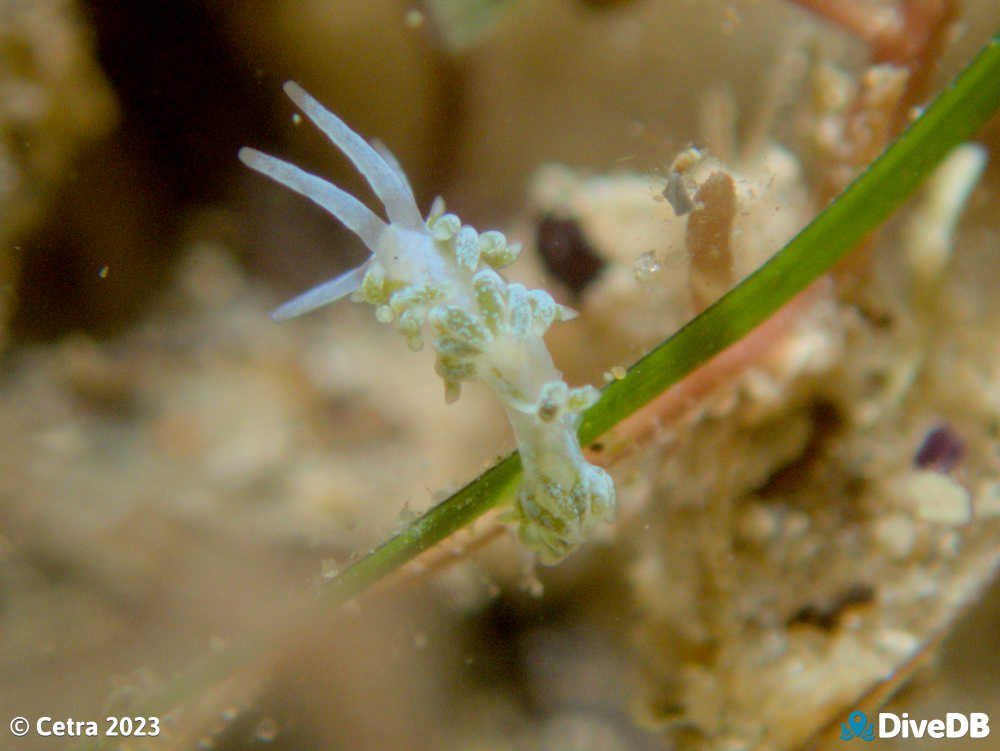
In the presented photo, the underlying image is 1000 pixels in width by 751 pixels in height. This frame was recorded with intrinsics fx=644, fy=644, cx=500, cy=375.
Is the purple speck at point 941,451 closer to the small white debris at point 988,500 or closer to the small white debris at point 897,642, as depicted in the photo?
the small white debris at point 988,500

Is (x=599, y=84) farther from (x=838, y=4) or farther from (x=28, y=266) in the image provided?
(x=28, y=266)

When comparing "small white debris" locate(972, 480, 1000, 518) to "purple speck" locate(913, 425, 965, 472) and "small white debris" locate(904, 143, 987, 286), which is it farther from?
"small white debris" locate(904, 143, 987, 286)

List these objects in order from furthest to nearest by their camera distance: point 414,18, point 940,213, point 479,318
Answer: point 414,18 → point 940,213 → point 479,318

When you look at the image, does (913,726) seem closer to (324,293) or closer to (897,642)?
(897,642)

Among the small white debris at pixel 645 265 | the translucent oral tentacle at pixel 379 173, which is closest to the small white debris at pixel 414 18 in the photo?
the translucent oral tentacle at pixel 379 173

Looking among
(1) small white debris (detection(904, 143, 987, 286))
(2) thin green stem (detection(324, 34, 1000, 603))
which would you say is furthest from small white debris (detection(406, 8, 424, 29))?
(1) small white debris (detection(904, 143, 987, 286))

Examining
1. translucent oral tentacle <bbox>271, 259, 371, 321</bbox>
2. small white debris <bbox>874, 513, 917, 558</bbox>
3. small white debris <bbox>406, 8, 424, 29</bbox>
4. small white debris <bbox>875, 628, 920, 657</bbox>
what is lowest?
small white debris <bbox>875, 628, 920, 657</bbox>

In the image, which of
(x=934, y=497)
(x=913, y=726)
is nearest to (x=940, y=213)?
(x=934, y=497)
